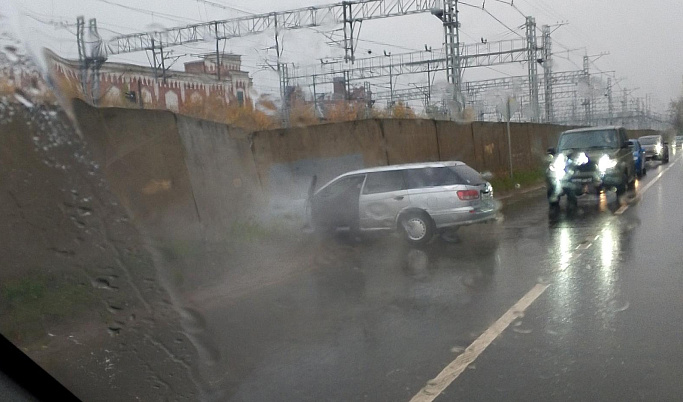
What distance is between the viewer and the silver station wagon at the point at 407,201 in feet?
43.3

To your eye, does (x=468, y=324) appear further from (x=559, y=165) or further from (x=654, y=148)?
(x=654, y=148)

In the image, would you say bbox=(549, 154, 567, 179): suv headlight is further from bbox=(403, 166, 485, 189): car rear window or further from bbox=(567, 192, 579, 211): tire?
bbox=(403, 166, 485, 189): car rear window

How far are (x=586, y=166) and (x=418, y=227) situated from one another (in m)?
7.58

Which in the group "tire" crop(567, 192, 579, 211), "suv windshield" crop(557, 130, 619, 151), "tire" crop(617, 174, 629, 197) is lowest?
"tire" crop(567, 192, 579, 211)

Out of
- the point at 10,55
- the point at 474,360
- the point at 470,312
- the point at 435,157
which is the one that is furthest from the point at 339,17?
the point at 474,360

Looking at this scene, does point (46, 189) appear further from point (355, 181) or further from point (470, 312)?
point (355, 181)

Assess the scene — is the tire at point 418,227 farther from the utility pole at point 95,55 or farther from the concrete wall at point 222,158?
the utility pole at point 95,55

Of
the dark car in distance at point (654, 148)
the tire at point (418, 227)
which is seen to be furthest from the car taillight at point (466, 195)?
the dark car in distance at point (654, 148)

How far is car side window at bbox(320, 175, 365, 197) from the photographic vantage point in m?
13.9

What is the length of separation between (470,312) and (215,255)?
4883 mm

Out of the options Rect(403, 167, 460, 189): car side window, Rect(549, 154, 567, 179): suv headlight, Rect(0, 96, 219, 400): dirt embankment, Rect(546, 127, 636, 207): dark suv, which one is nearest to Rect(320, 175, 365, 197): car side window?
Rect(403, 167, 460, 189): car side window

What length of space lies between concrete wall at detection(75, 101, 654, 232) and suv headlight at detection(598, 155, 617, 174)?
5.14 metres

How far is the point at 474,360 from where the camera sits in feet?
19.6

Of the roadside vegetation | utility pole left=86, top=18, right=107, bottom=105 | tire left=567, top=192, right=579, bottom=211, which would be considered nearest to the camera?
the roadside vegetation
